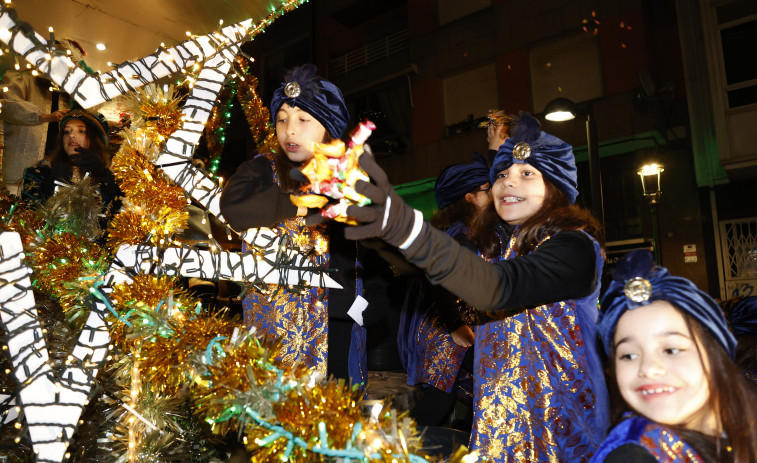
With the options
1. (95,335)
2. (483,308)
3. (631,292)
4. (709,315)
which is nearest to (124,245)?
(95,335)

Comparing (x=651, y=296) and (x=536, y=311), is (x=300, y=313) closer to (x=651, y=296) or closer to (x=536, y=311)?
(x=536, y=311)

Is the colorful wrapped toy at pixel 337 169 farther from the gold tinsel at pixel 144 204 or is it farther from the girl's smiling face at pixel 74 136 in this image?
the girl's smiling face at pixel 74 136

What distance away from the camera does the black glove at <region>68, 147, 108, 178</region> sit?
2.87m

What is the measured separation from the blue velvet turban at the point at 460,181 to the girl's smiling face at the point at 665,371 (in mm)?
2540

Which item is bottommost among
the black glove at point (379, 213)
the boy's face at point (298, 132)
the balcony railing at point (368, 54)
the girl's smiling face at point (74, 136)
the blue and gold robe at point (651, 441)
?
the blue and gold robe at point (651, 441)

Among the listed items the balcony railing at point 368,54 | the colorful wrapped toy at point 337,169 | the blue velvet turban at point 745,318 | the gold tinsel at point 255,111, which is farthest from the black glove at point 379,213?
the balcony railing at point 368,54

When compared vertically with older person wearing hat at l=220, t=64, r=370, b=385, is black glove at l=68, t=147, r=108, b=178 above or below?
above

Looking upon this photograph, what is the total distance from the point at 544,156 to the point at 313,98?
962 mm

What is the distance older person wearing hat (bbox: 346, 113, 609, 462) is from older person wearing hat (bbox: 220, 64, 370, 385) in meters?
0.59

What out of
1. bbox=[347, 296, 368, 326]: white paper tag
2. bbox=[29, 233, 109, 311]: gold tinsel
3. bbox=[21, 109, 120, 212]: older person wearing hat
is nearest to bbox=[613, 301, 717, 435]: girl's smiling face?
bbox=[347, 296, 368, 326]: white paper tag

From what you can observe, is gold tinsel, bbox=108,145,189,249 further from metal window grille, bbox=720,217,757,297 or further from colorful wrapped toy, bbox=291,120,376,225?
metal window grille, bbox=720,217,757,297

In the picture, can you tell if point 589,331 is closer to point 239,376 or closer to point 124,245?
point 239,376

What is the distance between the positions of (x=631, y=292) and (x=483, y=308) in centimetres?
39

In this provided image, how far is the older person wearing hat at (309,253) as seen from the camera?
2.07 m
